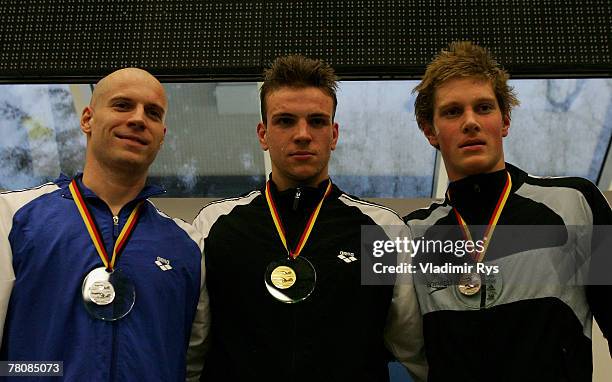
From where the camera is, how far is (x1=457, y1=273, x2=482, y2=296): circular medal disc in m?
2.19

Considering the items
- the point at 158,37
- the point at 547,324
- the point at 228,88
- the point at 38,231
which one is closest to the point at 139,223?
the point at 38,231

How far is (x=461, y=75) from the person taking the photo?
250 centimetres

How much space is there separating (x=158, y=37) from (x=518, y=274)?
113 inches

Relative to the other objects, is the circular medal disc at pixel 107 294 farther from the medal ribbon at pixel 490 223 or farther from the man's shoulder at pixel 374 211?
the medal ribbon at pixel 490 223

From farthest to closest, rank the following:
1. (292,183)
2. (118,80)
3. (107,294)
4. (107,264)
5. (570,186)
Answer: (292,183)
(118,80)
(570,186)
(107,264)
(107,294)

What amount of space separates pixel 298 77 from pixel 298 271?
911 millimetres

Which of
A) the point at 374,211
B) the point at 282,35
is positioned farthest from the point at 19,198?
the point at 282,35

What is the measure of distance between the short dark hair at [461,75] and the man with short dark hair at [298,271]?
0.43 meters

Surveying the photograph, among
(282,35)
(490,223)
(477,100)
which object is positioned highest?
(282,35)

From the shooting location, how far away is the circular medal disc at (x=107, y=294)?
6.46ft

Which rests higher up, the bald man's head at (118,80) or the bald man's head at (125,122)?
the bald man's head at (118,80)

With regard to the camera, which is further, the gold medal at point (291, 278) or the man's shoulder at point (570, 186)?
the man's shoulder at point (570, 186)

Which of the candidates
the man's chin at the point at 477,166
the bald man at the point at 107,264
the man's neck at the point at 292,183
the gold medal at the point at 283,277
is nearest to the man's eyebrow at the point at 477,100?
the man's chin at the point at 477,166

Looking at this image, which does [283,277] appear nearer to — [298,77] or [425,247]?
[425,247]
